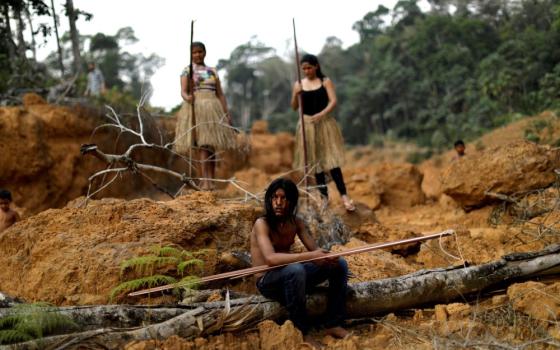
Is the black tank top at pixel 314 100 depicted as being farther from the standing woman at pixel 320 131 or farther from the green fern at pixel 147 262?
the green fern at pixel 147 262

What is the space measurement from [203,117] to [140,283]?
8.31ft

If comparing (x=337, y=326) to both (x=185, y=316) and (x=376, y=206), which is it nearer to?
(x=185, y=316)

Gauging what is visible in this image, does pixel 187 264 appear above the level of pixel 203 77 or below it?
below

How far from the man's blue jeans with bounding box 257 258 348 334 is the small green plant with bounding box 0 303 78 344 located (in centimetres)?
97

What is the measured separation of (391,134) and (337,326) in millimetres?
24473

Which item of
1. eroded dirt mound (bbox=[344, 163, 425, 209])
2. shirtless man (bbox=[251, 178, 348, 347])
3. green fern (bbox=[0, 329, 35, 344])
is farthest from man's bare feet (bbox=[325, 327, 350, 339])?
eroded dirt mound (bbox=[344, 163, 425, 209])

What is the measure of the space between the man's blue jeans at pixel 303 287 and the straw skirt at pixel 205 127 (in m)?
2.57

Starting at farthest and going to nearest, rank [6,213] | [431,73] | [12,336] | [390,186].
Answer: [431,73] < [390,186] < [6,213] < [12,336]


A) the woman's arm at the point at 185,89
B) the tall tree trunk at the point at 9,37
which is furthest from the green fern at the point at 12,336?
the tall tree trunk at the point at 9,37

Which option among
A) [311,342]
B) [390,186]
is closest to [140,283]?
[311,342]

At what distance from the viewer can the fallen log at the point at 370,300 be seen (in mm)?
2869

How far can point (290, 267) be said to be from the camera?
10.3 ft

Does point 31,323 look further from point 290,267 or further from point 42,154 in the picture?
point 42,154

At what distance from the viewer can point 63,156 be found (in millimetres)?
9867
